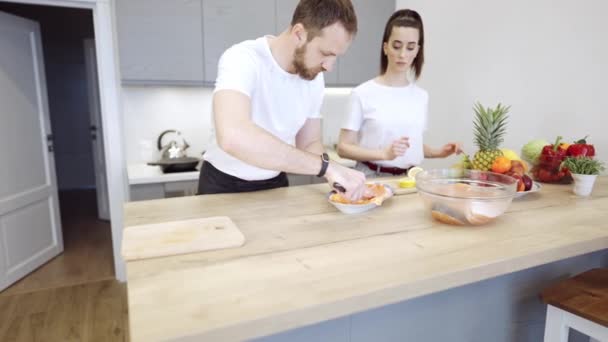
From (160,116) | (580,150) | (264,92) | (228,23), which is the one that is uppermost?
(228,23)

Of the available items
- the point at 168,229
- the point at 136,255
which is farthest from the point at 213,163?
the point at 136,255

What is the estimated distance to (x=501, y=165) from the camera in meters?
1.40

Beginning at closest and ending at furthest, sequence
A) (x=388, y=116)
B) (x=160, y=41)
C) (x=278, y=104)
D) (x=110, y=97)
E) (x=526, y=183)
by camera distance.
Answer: (x=526, y=183) → (x=278, y=104) → (x=388, y=116) → (x=160, y=41) → (x=110, y=97)

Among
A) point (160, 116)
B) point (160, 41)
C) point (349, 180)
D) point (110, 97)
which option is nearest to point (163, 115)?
point (160, 116)

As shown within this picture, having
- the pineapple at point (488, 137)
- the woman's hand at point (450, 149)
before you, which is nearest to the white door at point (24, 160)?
the woman's hand at point (450, 149)

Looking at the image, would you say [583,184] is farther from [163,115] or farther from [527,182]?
[163,115]

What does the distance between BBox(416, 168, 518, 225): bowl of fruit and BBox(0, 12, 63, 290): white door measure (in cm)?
291

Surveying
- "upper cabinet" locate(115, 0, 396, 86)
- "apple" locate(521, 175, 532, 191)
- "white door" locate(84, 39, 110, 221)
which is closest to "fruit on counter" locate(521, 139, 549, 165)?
"apple" locate(521, 175, 532, 191)

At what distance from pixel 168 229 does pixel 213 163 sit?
0.66m

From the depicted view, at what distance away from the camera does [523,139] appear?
7.61ft

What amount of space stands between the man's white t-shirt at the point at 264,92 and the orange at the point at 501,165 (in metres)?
0.70

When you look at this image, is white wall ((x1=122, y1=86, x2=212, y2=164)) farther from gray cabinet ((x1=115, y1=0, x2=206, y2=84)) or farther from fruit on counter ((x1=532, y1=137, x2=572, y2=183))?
fruit on counter ((x1=532, y1=137, x2=572, y2=183))

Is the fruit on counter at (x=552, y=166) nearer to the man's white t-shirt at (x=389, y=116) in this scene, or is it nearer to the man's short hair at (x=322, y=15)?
the man's white t-shirt at (x=389, y=116)

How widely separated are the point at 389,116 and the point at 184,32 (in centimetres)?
157
